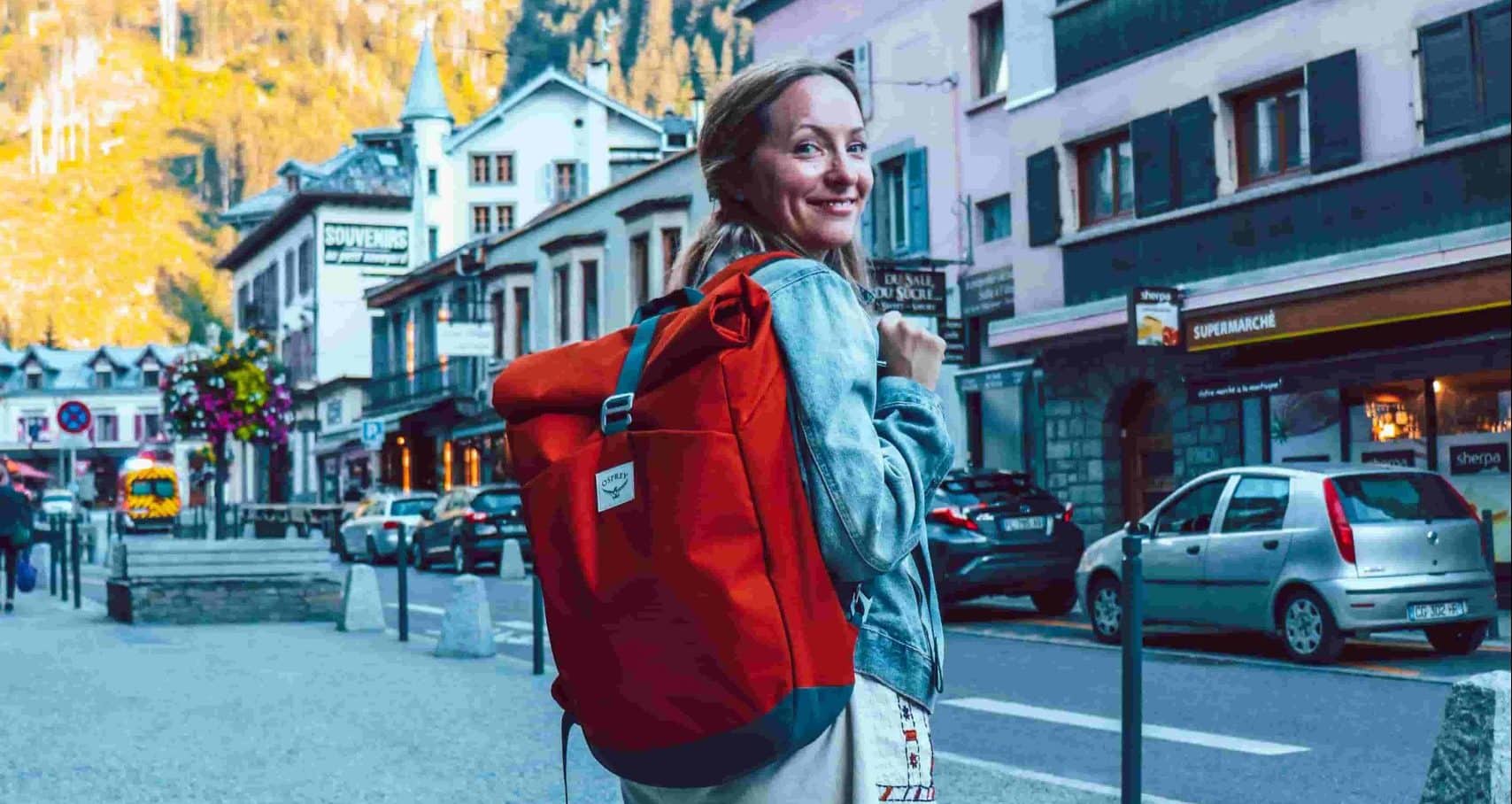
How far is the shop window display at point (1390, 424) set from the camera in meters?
20.1

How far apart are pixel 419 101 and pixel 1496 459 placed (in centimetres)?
5538

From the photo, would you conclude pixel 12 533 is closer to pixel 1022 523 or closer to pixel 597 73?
pixel 1022 523

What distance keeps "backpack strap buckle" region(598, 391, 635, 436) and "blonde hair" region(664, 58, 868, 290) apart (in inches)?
14.7

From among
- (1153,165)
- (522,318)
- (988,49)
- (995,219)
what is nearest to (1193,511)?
(1153,165)

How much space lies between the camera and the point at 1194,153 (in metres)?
22.9

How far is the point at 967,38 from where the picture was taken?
29.1m

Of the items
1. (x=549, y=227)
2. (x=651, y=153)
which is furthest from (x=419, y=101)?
(x=549, y=227)

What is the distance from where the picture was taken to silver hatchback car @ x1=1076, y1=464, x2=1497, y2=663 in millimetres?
13305

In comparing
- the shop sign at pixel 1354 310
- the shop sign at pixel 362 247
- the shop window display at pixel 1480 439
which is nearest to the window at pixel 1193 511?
the shop sign at pixel 1354 310

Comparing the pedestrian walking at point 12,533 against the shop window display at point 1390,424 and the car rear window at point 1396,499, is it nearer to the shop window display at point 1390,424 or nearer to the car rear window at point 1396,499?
the car rear window at point 1396,499

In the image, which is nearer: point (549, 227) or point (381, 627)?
point (381, 627)

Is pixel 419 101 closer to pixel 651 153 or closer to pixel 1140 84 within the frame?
pixel 651 153

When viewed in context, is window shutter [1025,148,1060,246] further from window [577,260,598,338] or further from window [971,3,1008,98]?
window [577,260,598,338]

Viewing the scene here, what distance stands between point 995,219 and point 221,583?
551 inches
